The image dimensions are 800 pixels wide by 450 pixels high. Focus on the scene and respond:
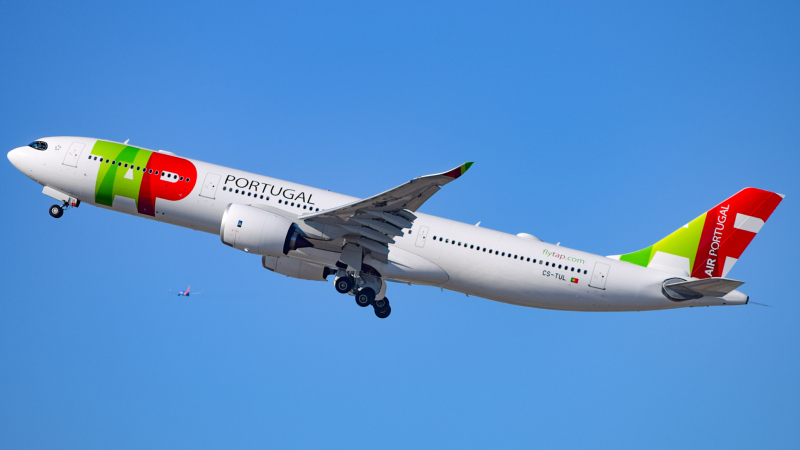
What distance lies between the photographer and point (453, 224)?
3919 centimetres

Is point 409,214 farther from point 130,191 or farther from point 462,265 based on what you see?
point 130,191

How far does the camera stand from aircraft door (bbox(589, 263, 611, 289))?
3822 centimetres

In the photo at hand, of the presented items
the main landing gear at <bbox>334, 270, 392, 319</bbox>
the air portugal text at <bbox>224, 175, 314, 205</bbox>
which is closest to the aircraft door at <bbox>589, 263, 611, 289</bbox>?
the main landing gear at <bbox>334, 270, 392, 319</bbox>

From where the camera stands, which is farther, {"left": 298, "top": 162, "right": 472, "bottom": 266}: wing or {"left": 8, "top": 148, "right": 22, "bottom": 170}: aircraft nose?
{"left": 8, "top": 148, "right": 22, "bottom": 170}: aircraft nose

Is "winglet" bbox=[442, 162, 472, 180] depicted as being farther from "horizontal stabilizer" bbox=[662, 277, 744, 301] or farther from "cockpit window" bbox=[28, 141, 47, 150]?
"cockpit window" bbox=[28, 141, 47, 150]

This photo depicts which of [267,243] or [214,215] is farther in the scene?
[214,215]

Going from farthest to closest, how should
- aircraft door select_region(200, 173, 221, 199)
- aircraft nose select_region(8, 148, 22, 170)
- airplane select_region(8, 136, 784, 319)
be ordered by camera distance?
aircraft nose select_region(8, 148, 22, 170) → aircraft door select_region(200, 173, 221, 199) → airplane select_region(8, 136, 784, 319)

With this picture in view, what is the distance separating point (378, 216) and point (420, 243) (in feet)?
10.4

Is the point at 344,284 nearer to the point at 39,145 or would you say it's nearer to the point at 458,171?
the point at 458,171

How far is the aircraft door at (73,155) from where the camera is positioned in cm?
3953

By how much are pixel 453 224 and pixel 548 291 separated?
5.19 m

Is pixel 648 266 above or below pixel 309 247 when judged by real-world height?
above

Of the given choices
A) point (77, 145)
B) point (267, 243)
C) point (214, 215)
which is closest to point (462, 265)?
point (267, 243)

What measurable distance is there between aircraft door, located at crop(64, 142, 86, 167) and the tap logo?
0.82 metres
